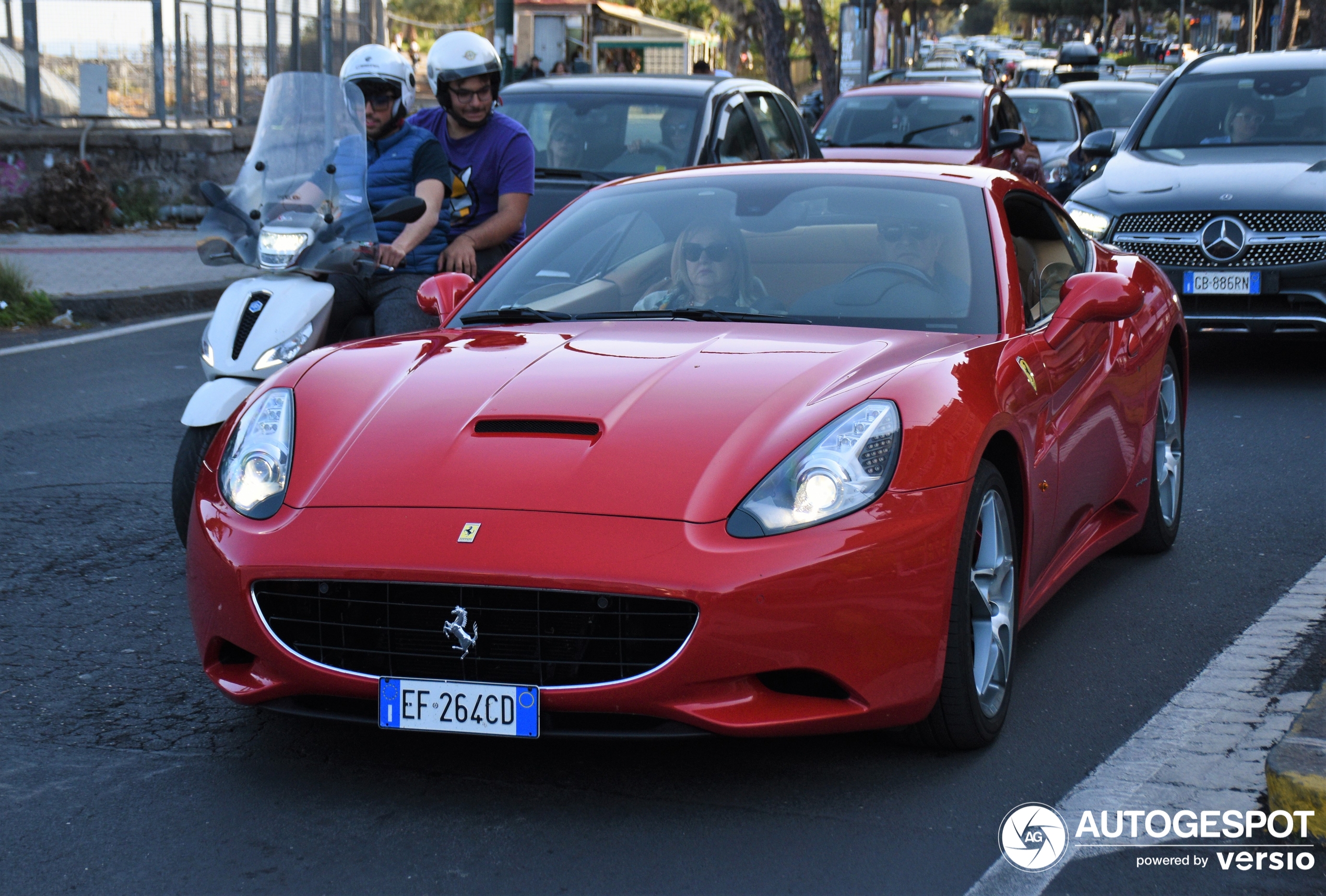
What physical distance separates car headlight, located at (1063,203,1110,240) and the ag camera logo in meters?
6.39

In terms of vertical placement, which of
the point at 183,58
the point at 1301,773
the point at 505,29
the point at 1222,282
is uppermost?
the point at 505,29

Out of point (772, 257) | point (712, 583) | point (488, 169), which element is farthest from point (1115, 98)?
point (712, 583)

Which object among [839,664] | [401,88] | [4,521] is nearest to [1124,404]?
[839,664]

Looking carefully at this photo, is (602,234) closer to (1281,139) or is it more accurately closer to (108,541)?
(108,541)

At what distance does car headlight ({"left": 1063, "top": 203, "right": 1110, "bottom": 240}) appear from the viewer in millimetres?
9492

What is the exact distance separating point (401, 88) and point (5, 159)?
11489 mm

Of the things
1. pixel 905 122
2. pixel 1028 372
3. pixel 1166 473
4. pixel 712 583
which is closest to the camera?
pixel 712 583

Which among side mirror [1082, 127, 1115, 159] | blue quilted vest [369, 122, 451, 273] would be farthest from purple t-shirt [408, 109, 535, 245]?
side mirror [1082, 127, 1115, 159]

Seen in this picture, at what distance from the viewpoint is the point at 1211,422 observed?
26.9 ft

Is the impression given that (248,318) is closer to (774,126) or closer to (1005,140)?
(774,126)

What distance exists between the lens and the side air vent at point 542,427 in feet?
12.3

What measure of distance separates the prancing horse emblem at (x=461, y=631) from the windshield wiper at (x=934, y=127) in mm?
12123

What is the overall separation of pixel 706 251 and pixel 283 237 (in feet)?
5.38

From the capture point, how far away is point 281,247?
5.66 m
